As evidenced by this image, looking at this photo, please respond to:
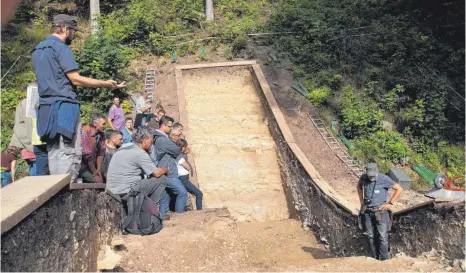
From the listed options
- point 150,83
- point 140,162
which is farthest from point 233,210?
point 150,83

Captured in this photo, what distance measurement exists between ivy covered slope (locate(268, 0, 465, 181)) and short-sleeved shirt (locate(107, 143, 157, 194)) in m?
7.48

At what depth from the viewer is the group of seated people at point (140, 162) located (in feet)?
16.9

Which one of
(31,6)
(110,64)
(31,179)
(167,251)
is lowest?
(167,251)

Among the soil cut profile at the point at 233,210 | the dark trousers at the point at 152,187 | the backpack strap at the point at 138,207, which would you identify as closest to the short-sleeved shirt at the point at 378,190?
the soil cut profile at the point at 233,210

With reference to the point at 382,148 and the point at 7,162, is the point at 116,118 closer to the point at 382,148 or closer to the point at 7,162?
the point at 7,162

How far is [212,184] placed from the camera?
1059 cm

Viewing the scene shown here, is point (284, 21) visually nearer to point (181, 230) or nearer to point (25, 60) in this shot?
point (25, 60)

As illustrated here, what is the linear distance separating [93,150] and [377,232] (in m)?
4.17

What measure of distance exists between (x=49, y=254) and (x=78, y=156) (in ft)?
3.99

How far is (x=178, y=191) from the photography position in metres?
6.83

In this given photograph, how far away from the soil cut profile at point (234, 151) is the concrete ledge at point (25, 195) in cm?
667

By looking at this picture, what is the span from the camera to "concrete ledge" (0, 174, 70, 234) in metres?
2.84

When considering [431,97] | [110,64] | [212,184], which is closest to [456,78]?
[431,97]

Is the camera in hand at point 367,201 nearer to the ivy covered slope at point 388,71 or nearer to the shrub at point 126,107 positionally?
the ivy covered slope at point 388,71
